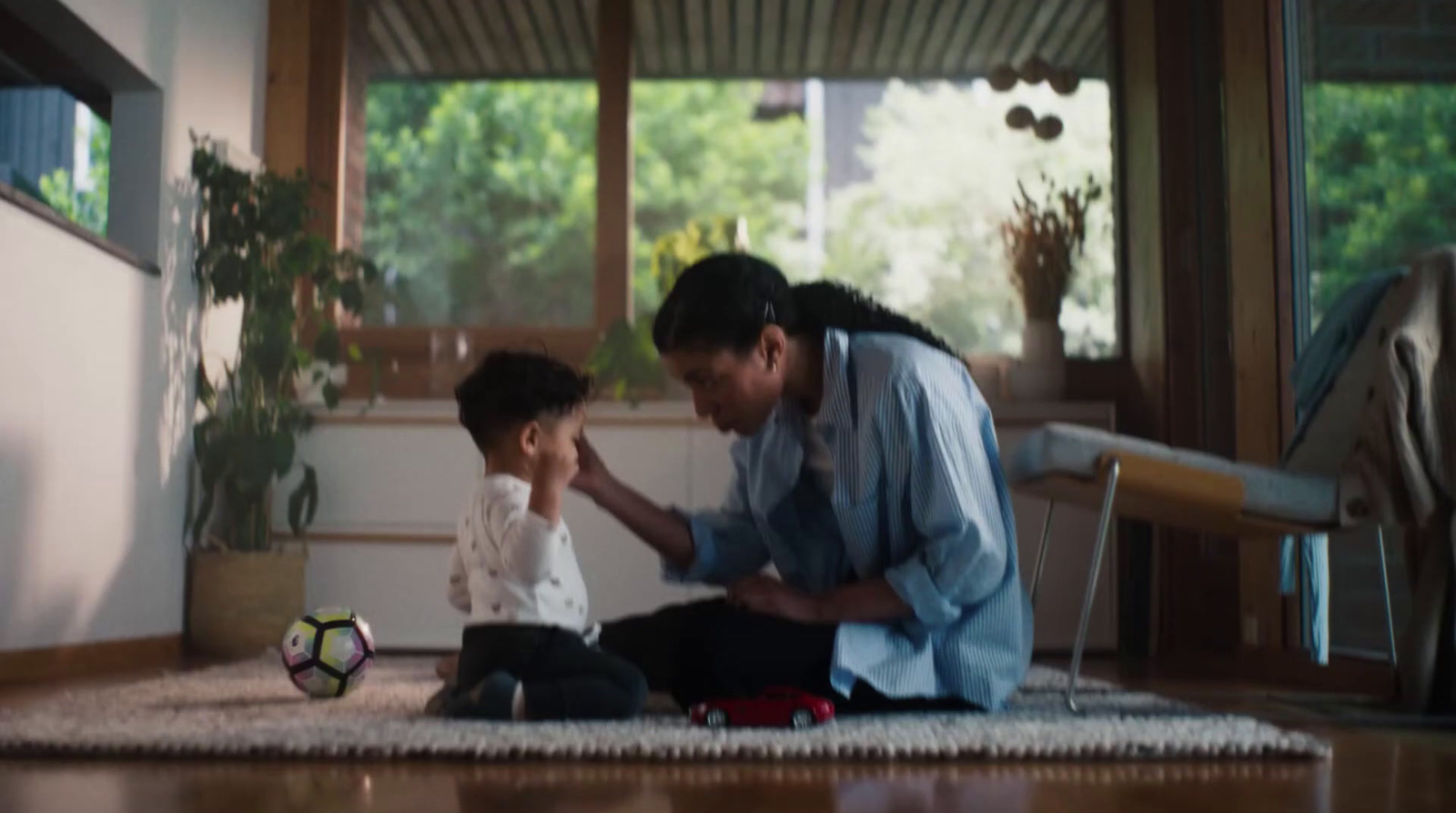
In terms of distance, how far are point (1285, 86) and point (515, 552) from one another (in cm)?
238

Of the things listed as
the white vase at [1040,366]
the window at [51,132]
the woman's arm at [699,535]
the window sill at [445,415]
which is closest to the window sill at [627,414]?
the window sill at [445,415]

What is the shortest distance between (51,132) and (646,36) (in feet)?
6.43

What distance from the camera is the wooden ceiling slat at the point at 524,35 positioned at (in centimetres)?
489

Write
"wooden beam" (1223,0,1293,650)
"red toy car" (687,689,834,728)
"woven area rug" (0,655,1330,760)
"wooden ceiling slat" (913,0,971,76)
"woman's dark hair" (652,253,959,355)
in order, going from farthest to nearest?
"wooden ceiling slat" (913,0,971,76) → "wooden beam" (1223,0,1293,650) → "woman's dark hair" (652,253,959,355) → "red toy car" (687,689,834,728) → "woven area rug" (0,655,1330,760)

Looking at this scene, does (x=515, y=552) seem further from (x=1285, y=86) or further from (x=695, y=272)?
(x=1285, y=86)

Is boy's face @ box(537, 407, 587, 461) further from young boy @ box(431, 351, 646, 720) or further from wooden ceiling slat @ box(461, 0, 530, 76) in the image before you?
wooden ceiling slat @ box(461, 0, 530, 76)

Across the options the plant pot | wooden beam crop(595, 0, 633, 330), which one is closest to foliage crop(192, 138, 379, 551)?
the plant pot

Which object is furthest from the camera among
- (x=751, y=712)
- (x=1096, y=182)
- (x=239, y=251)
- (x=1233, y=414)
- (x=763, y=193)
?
(x=763, y=193)

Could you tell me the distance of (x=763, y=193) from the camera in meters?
5.81

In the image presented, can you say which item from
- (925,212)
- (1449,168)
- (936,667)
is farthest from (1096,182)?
(936,667)

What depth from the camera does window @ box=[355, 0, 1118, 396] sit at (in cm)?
479

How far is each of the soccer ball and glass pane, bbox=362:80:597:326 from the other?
2.28 metres

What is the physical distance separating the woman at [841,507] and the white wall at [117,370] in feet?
4.53

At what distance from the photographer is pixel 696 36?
5.04 m
